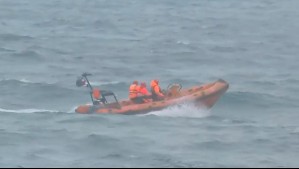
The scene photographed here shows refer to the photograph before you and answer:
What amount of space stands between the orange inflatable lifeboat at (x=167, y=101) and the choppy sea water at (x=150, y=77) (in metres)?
0.31

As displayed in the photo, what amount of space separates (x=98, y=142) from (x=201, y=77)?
1782cm

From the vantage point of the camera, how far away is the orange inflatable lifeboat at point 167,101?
3950 cm

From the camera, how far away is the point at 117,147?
3250cm

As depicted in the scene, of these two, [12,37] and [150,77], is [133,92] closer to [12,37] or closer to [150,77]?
[150,77]

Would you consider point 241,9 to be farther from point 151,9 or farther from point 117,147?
point 117,147

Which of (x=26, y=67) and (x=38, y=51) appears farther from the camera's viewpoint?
(x=38, y=51)

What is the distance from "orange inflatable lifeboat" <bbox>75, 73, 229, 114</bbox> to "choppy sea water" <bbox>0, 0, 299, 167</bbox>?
307 mm

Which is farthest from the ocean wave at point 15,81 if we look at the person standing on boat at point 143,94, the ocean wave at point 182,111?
the ocean wave at point 182,111

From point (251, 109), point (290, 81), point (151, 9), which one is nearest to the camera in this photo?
point (251, 109)

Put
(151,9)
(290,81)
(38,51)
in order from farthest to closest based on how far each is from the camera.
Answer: (151,9)
(38,51)
(290,81)

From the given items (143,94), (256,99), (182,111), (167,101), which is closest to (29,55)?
(256,99)

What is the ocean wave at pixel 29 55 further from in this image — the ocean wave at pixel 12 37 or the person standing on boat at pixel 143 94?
the person standing on boat at pixel 143 94

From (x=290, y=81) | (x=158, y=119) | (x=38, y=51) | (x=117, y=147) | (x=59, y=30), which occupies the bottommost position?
(x=117, y=147)

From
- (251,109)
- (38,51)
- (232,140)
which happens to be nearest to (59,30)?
(38,51)
